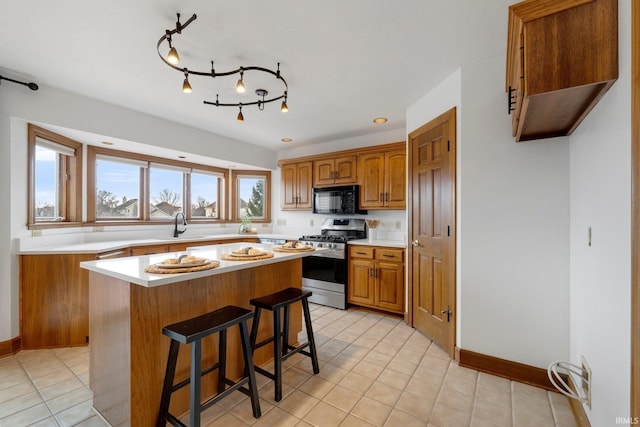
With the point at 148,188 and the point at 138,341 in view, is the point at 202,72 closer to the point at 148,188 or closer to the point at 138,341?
the point at 138,341

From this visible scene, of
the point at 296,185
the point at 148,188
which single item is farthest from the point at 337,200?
the point at 148,188

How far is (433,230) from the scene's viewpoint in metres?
2.66

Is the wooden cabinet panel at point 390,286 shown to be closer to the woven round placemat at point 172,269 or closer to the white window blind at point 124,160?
the woven round placemat at point 172,269

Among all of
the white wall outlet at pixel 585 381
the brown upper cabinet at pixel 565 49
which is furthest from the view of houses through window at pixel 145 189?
the white wall outlet at pixel 585 381

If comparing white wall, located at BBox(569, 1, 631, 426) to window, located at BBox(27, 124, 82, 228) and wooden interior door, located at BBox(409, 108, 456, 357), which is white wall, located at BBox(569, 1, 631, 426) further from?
window, located at BBox(27, 124, 82, 228)

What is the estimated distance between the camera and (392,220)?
3.95m

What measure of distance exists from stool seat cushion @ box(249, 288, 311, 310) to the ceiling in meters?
1.86

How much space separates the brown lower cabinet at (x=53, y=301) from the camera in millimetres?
2436

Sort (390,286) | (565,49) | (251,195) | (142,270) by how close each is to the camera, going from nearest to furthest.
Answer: (565,49) → (142,270) → (390,286) → (251,195)

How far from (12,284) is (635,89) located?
4.23 meters

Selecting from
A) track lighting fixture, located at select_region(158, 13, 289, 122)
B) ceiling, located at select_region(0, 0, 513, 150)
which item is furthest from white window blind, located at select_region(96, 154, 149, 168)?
track lighting fixture, located at select_region(158, 13, 289, 122)

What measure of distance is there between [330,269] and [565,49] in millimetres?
3124

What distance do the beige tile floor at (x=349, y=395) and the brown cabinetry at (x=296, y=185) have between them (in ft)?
8.41

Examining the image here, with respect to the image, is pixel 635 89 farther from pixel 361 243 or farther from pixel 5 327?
pixel 5 327
